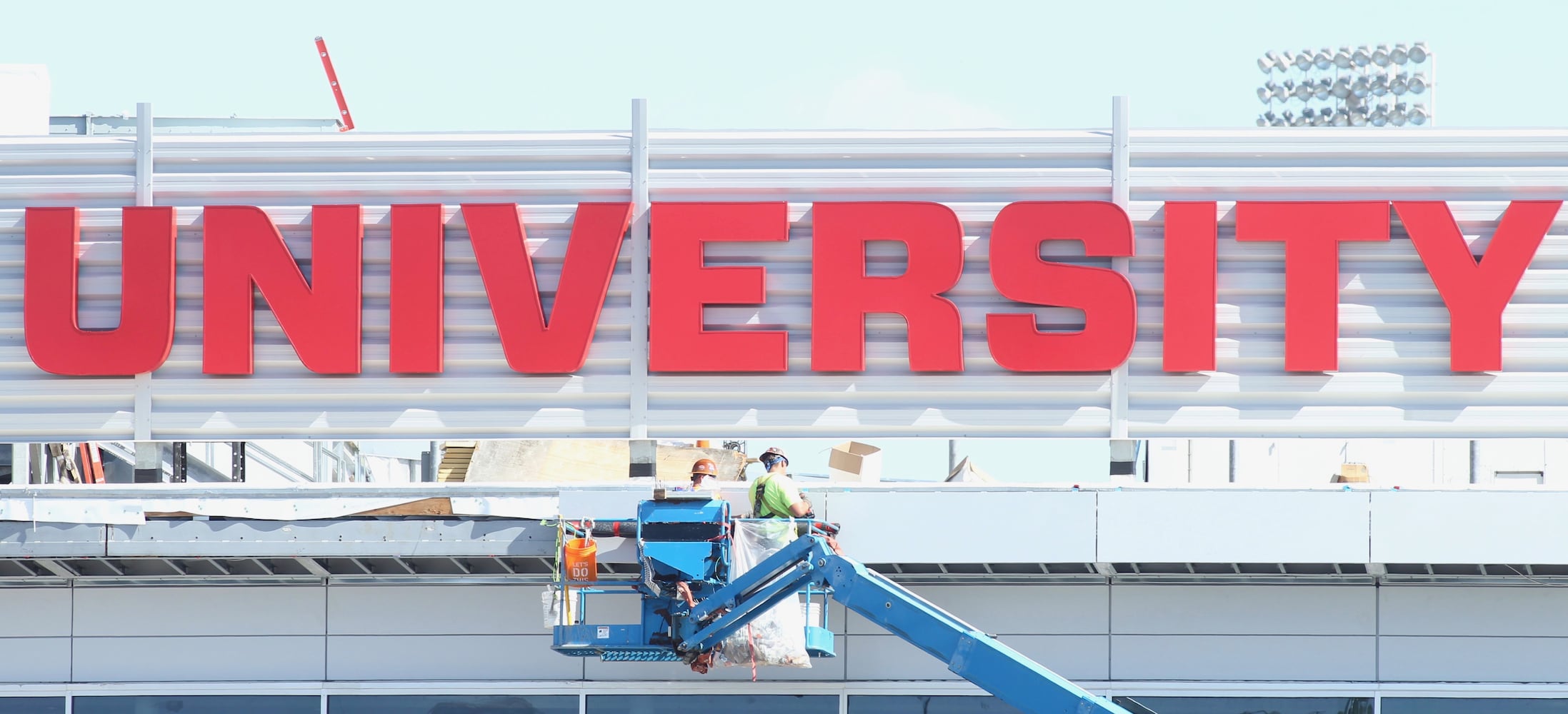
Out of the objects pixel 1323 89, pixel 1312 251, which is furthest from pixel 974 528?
pixel 1323 89

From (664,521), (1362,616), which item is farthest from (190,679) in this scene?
(1362,616)

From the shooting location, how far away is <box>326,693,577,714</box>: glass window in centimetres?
1349

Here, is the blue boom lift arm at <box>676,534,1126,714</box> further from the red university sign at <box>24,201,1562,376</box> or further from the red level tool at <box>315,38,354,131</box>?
the red level tool at <box>315,38,354,131</box>

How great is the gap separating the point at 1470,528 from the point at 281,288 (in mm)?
9863

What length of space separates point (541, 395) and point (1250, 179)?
640 cm

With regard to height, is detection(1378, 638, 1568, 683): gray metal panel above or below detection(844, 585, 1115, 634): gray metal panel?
below

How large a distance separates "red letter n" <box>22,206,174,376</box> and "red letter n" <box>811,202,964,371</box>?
560 centimetres

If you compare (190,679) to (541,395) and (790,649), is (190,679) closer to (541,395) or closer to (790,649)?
(541,395)

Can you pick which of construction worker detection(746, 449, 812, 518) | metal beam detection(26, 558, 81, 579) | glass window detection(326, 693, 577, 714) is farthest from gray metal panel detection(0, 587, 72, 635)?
construction worker detection(746, 449, 812, 518)

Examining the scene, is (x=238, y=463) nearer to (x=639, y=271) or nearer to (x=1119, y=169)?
(x=639, y=271)

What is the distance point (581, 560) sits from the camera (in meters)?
12.3

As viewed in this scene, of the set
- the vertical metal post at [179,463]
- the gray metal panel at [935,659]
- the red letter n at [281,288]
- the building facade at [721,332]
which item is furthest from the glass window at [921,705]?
the vertical metal post at [179,463]

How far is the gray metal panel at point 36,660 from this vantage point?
1361 cm

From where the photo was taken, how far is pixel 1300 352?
1399cm
